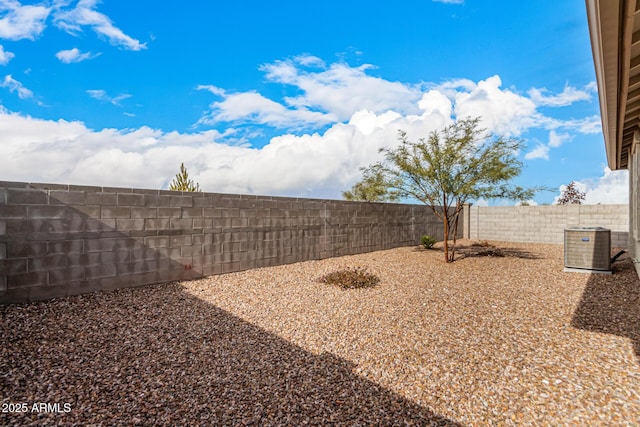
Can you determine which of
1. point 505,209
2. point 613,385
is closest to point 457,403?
point 613,385

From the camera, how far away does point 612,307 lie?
5.29 m

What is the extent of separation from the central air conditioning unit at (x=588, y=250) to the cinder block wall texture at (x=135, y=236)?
20.5 feet

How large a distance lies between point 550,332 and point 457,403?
2337 mm

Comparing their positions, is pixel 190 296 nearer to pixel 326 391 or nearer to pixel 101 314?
pixel 101 314

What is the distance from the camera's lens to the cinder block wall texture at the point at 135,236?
5.05 metres

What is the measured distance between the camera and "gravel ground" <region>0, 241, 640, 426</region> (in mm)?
2646

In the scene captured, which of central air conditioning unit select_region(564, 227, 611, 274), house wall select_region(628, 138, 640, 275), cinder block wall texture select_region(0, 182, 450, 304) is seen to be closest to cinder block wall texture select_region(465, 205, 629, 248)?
house wall select_region(628, 138, 640, 275)

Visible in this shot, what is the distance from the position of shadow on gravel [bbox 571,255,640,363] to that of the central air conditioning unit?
375mm

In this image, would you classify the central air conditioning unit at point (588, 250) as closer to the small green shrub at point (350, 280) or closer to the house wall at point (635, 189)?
the house wall at point (635, 189)

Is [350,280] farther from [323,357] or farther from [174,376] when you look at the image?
[174,376]

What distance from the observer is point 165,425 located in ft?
8.05

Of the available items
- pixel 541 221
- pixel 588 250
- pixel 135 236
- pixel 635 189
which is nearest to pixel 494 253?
pixel 588 250

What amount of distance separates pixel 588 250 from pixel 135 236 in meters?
10.0

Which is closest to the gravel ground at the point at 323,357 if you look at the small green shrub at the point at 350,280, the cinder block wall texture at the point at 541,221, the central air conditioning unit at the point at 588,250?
the small green shrub at the point at 350,280
